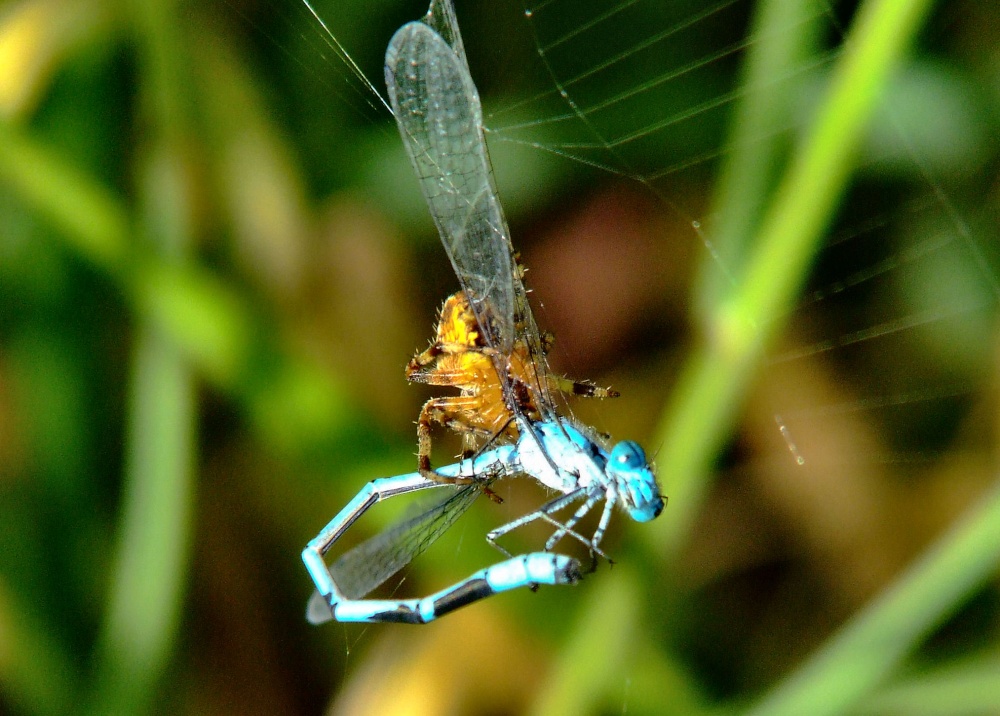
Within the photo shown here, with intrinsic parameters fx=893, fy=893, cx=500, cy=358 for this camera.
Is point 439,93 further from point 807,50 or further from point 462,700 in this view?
point 462,700

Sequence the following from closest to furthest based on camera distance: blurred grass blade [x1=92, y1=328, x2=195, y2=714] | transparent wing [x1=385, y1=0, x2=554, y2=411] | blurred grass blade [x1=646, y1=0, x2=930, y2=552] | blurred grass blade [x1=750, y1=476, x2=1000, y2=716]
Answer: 1. transparent wing [x1=385, y1=0, x2=554, y2=411]
2. blurred grass blade [x1=646, y1=0, x2=930, y2=552]
3. blurred grass blade [x1=750, y1=476, x2=1000, y2=716]
4. blurred grass blade [x1=92, y1=328, x2=195, y2=714]

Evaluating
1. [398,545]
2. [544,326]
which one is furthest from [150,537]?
[544,326]

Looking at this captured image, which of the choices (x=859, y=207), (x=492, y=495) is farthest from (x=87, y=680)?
(x=859, y=207)

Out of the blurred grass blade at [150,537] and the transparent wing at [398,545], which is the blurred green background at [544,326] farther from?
the transparent wing at [398,545]

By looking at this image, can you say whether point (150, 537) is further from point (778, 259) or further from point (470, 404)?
point (778, 259)

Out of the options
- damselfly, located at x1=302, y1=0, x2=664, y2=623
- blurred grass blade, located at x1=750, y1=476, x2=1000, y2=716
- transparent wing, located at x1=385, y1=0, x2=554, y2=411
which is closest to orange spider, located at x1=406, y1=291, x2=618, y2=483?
damselfly, located at x1=302, y1=0, x2=664, y2=623

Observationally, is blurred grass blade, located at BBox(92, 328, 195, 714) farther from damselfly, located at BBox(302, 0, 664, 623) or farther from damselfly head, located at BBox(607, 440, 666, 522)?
damselfly head, located at BBox(607, 440, 666, 522)

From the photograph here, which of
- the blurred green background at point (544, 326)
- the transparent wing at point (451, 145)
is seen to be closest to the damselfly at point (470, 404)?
the transparent wing at point (451, 145)
